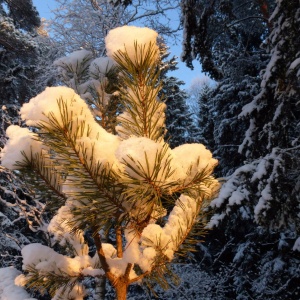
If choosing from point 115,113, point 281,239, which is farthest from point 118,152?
point 281,239

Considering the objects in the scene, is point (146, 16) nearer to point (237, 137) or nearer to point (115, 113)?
point (237, 137)

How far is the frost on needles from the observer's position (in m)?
1.09

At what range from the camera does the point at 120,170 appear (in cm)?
114

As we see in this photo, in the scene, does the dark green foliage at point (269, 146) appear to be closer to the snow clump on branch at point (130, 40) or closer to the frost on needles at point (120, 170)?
the frost on needles at point (120, 170)

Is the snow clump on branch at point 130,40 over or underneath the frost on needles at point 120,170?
over

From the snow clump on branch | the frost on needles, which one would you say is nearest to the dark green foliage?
the frost on needles

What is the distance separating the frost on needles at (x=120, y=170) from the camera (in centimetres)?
109

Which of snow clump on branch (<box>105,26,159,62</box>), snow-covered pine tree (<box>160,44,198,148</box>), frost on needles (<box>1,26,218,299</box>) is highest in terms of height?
snow-covered pine tree (<box>160,44,198,148</box>)

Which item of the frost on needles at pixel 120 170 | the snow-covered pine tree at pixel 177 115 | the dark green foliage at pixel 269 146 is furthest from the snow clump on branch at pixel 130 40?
the snow-covered pine tree at pixel 177 115

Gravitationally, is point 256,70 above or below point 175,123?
above

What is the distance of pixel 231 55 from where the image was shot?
1037cm

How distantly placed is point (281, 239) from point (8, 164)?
29.2 ft

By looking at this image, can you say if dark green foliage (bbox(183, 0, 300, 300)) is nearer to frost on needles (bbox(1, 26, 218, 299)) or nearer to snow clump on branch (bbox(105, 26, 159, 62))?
frost on needles (bbox(1, 26, 218, 299))

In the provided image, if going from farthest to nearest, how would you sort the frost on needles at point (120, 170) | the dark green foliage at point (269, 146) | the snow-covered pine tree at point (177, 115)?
the snow-covered pine tree at point (177, 115)
the dark green foliage at point (269, 146)
the frost on needles at point (120, 170)
